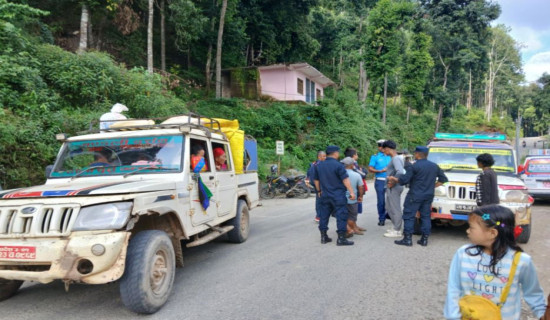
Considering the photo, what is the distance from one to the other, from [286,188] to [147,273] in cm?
1151

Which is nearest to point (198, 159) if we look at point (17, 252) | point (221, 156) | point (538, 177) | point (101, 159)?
point (221, 156)

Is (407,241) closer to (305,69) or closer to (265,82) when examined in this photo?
(265,82)

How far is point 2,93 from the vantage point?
29.1ft

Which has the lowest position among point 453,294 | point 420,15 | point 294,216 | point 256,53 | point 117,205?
point 294,216

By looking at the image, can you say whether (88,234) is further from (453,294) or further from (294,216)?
(294,216)

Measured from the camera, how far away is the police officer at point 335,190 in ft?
20.6

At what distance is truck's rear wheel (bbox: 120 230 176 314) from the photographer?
3.45m

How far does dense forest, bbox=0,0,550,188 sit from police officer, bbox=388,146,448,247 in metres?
8.04

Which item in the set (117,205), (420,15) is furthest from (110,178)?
(420,15)

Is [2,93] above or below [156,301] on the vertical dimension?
above

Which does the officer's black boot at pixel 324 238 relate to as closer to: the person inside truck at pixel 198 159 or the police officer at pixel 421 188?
the police officer at pixel 421 188

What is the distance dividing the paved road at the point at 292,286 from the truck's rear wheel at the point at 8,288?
8cm

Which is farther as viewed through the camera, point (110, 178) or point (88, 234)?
point (110, 178)

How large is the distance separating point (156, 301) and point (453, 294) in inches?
110
